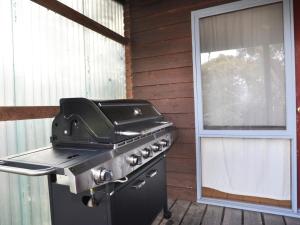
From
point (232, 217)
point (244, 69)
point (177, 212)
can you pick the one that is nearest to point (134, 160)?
point (177, 212)

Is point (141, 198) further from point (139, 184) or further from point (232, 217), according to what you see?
point (232, 217)

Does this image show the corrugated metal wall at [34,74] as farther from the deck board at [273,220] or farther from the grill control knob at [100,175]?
the deck board at [273,220]

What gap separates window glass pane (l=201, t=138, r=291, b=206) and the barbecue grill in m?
0.93

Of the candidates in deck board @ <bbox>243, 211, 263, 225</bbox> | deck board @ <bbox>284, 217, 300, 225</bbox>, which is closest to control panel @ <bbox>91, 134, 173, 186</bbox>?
deck board @ <bbox>243, 211, 263, 225</bbox>

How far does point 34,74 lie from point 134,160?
92 cm

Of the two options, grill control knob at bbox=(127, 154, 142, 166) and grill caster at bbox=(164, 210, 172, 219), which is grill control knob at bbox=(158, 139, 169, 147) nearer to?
grill control knob at bbox=(127, 154, 142, 166)

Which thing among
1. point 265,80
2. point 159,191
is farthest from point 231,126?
point 159,191

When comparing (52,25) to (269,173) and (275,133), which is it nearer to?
(275,133)

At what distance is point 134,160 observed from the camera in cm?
141

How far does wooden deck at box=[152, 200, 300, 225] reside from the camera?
6.77ft

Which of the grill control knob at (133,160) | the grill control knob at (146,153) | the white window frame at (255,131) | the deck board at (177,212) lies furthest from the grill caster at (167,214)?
the grill control knob at (133,160)

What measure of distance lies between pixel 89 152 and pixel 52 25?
1.07 meters

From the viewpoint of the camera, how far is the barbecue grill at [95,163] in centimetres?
110

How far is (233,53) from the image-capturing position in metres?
2.27
